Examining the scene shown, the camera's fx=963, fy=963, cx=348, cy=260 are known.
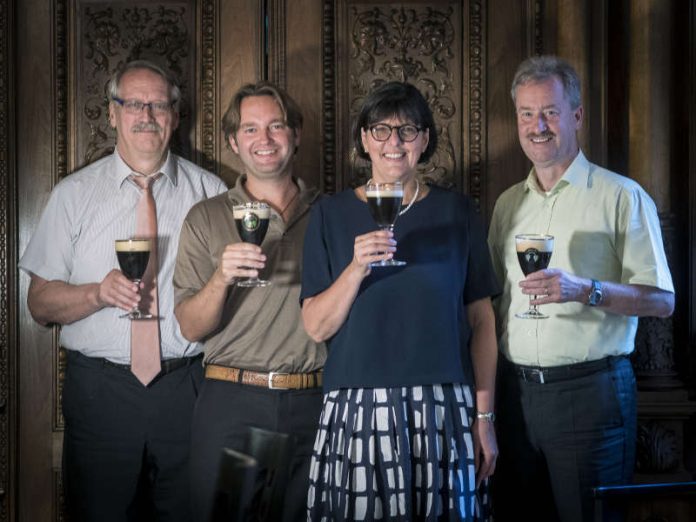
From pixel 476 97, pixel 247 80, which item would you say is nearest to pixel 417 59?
pixel 476 97

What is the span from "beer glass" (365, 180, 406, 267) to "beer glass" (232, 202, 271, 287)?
36 cm

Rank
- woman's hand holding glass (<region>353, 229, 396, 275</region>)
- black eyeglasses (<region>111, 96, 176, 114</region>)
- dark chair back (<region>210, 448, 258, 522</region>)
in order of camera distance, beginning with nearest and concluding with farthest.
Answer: dark chair back (<region>210, 448, 258, 522</region>)
woman's hand holding glass (<region>353, 229, 396, 275</region>)
black eyeglasses (<region>111, 96, 176, 114</region>)

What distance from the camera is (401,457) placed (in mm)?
2633

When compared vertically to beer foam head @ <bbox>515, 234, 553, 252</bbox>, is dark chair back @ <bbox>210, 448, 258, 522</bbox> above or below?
below

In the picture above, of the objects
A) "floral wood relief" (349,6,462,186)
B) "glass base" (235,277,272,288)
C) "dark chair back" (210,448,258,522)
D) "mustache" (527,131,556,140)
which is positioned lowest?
"dark chair back" (210,448,258,522)

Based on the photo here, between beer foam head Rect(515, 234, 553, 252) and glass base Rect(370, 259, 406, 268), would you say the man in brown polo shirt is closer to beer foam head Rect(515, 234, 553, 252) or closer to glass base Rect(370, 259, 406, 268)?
glass base Rect(370, 259, 406, 268)

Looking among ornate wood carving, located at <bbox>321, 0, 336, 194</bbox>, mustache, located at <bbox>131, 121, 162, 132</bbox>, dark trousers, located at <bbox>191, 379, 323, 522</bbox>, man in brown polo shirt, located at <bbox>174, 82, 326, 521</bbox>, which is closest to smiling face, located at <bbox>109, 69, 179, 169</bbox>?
mustache, located at <bbox>131, 121, 162, 132</bbox>

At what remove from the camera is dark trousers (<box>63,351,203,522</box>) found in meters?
3.22

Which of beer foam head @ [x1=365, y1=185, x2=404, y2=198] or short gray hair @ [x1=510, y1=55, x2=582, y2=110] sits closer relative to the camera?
beer foam head @ [x1=365, y1=185, x2=404, y2=198]

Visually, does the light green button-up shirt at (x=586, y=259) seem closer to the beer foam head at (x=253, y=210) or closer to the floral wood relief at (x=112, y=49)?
the beer foam head at (x=253, y=210)

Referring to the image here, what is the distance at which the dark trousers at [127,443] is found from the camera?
3.22m

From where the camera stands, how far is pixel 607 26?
145 inches

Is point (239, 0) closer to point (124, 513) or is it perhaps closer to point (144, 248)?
point (144, 248)

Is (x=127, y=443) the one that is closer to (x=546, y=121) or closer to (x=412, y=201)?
(x=412, y=201)
